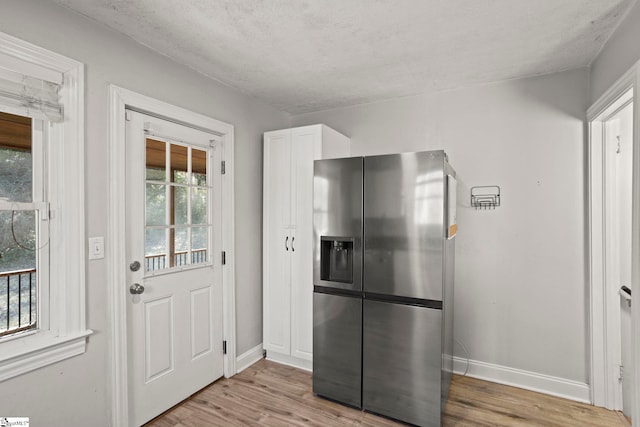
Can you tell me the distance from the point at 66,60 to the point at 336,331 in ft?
7.65

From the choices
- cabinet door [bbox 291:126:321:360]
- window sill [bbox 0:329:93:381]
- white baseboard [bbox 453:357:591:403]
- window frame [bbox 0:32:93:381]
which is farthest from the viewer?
cabinet door [bbox 291:126:321:360]

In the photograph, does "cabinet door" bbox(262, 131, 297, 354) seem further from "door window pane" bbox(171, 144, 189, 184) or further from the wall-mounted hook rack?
the wall-mounted hook rack

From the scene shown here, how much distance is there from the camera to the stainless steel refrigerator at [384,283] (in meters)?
2.04

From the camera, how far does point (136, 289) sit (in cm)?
206

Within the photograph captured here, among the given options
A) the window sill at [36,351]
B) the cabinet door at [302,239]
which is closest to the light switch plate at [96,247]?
the window sill at [36,351]

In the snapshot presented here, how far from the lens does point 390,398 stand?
2158 millimetres

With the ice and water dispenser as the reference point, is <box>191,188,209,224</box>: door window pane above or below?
above

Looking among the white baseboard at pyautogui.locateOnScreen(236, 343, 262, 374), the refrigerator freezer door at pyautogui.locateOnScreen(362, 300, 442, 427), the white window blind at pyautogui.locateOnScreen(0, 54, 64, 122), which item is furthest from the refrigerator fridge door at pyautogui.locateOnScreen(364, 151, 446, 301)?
the white window blind at pyautogui.locateOnScreen(0, 54, 64, 122)

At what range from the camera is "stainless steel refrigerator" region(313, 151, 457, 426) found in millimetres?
2045

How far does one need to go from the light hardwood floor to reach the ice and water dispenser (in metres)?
0.94

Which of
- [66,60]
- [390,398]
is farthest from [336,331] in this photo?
[66,60]

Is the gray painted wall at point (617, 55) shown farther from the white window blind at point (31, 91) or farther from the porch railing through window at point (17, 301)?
the porch railing through window at point (17, 301)

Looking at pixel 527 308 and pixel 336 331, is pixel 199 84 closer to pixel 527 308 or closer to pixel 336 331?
pixel 336 331

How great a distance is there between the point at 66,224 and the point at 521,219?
316cm
